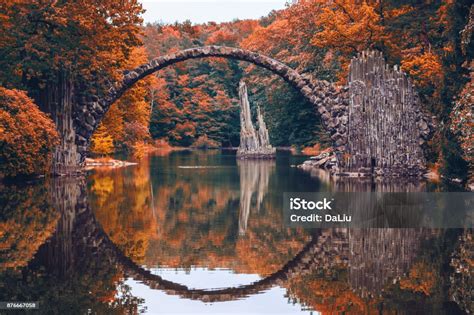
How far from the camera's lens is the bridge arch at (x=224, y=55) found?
100 feet

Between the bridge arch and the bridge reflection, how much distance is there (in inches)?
661

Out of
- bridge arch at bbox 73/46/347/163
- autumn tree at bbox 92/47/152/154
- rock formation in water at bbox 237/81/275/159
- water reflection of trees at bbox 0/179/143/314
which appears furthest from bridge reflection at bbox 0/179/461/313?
rock formation in water at bbox 237/81/275/159

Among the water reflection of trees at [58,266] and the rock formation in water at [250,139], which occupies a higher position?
the rock formation in water at [250,139]

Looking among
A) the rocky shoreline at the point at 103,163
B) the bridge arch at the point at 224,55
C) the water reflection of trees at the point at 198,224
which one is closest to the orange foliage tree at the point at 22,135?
the water reflection of trees at the point at 198,224

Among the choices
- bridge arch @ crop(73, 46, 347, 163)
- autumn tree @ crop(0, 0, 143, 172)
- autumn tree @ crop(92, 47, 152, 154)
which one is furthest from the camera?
autumn tree @ crop(92, 47, 152, 154)

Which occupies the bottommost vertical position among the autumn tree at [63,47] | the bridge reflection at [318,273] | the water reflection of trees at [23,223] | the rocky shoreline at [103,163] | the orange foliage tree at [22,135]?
the bridge reflection at [318,273]

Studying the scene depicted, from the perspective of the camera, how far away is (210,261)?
11.3 m

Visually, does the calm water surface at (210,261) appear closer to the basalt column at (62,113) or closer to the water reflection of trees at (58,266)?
the water reflection of trees at (58,266)

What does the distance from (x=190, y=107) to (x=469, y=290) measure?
75.5 m

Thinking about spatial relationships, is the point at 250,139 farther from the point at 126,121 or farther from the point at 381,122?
the point at 381,122

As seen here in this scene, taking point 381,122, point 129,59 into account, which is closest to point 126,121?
point 129,59

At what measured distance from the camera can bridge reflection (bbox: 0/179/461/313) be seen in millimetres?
8586

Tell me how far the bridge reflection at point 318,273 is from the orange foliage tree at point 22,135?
461 inches

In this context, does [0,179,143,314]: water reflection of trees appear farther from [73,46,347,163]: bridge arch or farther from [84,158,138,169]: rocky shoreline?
[84,158,138,169]: rocky shoreline
